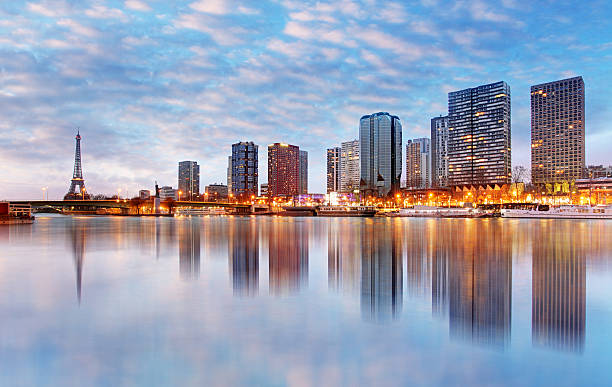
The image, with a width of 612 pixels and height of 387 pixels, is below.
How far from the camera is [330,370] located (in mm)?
6480

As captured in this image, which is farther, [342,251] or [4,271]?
[342,251]

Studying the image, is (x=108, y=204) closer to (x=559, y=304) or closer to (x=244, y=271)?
(x=244, y=271)

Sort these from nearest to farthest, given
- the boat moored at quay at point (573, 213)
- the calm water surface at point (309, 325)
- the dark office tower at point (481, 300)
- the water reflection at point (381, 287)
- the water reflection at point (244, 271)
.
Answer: the calm water surface at point (309, 325), the dark office tower at point (481, 300), the water reflection at point (381, 287), the water reflection at point (244, 271), the boat moored at quay at point (573, 213)

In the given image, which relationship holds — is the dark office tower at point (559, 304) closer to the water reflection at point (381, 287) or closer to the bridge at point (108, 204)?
the water reflection at point (381, 287)

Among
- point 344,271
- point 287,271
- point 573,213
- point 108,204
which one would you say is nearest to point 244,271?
point 287,271

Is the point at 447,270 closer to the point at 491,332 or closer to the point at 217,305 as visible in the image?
the point at 491,332

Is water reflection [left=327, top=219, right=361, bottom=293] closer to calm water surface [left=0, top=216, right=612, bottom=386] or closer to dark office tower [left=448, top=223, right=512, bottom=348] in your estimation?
calm water surface [left=0, top=216, right=612, bottom=386]

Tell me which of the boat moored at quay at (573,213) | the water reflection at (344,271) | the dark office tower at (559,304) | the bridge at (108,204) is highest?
the bridge at (108,204)

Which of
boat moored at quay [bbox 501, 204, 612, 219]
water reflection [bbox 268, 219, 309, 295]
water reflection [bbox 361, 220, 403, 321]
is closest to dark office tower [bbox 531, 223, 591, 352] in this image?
water reflection [bbox 361, 220, 403, 321]

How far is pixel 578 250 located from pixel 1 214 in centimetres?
8324

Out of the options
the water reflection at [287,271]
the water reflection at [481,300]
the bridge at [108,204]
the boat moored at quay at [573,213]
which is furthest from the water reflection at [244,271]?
the bridge at [108,204]

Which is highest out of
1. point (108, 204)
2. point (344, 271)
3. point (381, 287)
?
point (108, 204)

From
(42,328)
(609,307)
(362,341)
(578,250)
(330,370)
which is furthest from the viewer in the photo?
(578,250)

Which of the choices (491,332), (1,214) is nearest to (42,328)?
(491,332)
